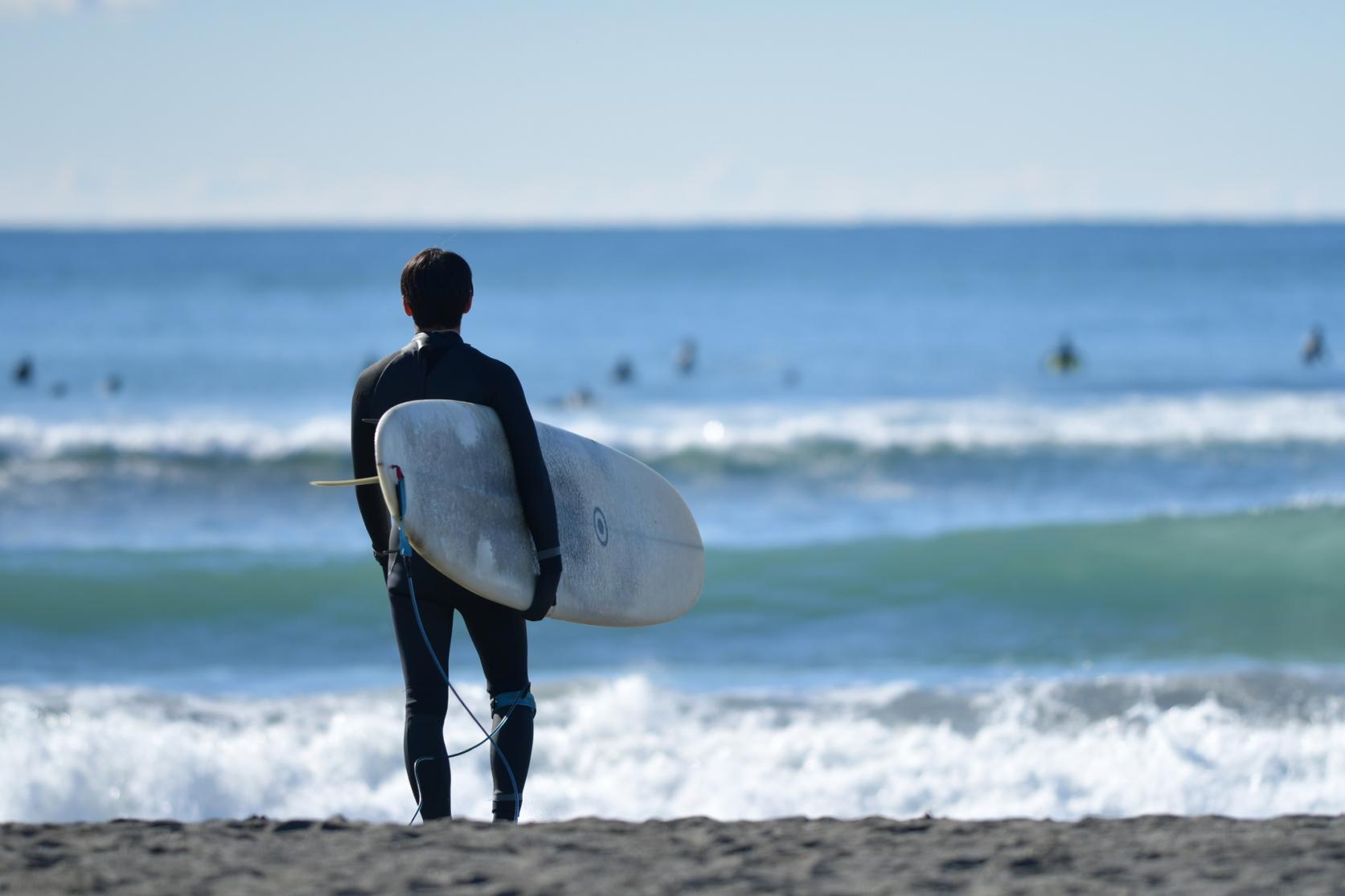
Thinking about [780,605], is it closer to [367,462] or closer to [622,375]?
[367,462]

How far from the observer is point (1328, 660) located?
7.24 m

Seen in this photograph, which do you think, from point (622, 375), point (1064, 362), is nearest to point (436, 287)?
point (622, 375)

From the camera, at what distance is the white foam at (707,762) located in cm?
513

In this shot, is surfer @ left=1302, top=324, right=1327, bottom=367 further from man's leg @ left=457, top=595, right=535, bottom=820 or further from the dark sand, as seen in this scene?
man's leg @ left=457, top=595, right=535, bottom=820

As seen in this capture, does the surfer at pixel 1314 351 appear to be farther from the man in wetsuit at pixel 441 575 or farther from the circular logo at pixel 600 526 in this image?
the man in wetsuit at pixel 441 575

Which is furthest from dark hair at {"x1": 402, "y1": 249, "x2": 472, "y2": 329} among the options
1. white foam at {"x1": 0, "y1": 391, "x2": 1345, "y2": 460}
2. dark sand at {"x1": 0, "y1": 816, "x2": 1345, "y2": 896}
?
white foam at {"x1": 0, "y1": 391, "x2": 1345, "y2": 460}

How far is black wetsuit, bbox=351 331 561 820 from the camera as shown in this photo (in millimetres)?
3264

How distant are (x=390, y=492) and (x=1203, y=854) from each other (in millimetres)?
1920

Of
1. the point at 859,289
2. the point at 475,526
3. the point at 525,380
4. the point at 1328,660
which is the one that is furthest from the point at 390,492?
the point at 859,289

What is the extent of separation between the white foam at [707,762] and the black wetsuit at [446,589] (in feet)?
6.02

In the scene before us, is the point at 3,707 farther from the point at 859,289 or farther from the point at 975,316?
the point at 859,289

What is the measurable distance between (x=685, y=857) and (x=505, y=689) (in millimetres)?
709

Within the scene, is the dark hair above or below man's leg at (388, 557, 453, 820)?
above

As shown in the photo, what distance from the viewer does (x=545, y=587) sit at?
3.29 meters
